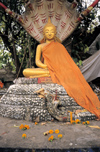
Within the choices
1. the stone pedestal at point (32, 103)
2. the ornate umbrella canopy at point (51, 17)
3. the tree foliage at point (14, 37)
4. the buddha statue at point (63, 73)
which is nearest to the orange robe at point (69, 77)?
the buddha statue at point (63, 73)

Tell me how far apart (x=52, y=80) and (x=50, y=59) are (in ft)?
2.29

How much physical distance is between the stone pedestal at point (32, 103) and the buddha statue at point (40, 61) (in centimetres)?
24

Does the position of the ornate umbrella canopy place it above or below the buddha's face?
above

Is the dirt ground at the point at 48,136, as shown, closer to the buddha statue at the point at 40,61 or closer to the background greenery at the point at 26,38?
the buddha statue at the point at 40,61

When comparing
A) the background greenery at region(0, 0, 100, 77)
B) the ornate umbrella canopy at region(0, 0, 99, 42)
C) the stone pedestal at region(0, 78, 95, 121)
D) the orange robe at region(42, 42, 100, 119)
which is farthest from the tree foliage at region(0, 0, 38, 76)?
the stone pedestal at region(0, 78, 95, 121)

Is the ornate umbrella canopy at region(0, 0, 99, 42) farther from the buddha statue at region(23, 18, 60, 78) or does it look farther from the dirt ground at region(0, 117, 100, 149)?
the dirt ground at region(0, 117, 100, 149)

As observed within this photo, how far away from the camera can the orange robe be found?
118 inches

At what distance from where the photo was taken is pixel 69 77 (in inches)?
133

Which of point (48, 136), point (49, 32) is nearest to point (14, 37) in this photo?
point (49, 32)

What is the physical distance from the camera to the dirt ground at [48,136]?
5.73 ft

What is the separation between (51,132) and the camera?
2.09 metres

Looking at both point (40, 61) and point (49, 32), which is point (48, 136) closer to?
point (40, 61)

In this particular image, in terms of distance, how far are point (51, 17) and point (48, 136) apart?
148 inches

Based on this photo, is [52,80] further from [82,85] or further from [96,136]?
[96,136]
